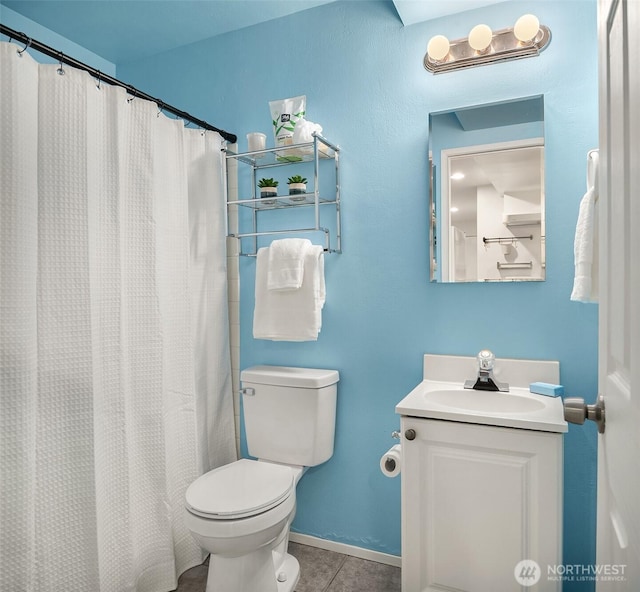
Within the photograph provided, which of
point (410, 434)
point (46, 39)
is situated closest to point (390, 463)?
point (410, 434)

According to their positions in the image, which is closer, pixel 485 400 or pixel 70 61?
pixel 70 61

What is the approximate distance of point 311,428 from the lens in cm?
193

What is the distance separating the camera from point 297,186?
1986mm

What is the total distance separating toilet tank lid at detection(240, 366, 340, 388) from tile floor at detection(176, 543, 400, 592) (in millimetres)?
796

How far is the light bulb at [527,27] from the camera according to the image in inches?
62.8

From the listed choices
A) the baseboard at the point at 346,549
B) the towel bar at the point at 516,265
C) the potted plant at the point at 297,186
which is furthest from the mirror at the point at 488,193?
the baseboard at the point at 346,549

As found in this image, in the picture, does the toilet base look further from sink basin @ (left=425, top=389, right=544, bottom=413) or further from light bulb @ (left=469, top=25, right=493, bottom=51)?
light bulb @ (left=469, top=25, right=493, bottom=51)

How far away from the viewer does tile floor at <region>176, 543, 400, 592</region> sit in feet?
5.97

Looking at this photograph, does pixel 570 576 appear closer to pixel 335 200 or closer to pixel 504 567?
pixel 504 567

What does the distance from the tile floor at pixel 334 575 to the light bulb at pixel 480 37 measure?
83.7 inches

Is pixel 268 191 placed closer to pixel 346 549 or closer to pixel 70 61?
pixel 70 61

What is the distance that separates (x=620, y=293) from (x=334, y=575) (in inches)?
68.8

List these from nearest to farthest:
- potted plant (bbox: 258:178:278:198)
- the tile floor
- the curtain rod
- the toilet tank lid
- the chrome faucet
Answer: the curtain rod
the chrome faucet
the tile floor
the toilet tank lid
potted plant (bbox: 258:178:278:198)

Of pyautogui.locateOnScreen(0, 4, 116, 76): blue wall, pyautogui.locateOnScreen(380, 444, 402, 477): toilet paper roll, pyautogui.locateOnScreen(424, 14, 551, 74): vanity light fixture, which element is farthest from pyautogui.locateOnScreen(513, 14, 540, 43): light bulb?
pyautogui.locateOnScreen(0, 4, 116, 76): blue wall
